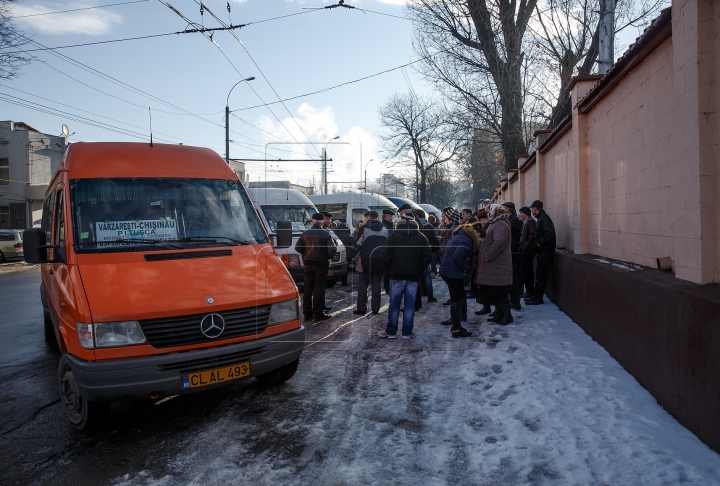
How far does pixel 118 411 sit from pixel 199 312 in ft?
4.85

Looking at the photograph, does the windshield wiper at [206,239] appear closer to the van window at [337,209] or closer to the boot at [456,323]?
the boot at [456,323]

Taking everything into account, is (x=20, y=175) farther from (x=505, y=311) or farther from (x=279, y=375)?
(x=279, y=375)

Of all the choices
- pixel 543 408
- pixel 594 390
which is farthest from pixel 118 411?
pixel 594 390

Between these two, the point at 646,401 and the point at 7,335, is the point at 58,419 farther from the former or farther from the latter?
the point at 646,401

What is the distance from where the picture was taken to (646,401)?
4.53 m

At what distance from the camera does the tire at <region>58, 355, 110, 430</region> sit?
4266 mm

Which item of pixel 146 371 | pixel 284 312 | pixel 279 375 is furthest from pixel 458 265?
pixel 146 371

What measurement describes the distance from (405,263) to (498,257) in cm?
157

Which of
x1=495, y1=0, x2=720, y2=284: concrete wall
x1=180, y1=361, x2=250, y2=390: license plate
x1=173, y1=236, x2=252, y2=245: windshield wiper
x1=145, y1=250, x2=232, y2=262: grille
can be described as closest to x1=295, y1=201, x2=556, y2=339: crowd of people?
x1=495, y1=0, x2=720, y2=284: concrete wall

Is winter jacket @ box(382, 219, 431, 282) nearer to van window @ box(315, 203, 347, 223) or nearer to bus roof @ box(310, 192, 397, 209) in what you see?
bus roof @ box(310, 192, 397, 209)

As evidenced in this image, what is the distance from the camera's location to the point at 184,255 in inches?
188

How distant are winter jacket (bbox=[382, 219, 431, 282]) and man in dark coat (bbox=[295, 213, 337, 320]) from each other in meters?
1.59

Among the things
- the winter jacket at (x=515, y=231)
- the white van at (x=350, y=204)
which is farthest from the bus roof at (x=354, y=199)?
the winter jacket at (x=515, y=231)

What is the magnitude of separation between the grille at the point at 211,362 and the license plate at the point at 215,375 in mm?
33
